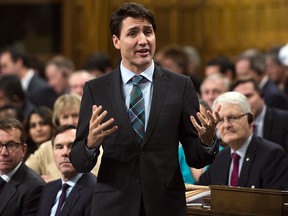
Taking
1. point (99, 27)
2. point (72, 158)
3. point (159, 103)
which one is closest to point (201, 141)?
point (159, 103)

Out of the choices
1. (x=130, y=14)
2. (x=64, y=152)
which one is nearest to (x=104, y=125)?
(x=130, y=14)

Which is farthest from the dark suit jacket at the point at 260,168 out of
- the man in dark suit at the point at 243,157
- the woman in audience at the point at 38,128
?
the woman in audience at the point at 38,128

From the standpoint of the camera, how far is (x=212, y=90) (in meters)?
8.37

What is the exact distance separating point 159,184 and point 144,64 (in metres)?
0.60


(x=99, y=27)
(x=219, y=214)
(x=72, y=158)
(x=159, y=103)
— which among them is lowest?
(x=219, y=214)

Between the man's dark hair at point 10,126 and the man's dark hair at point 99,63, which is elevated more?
the man's dark hair at point 99,63

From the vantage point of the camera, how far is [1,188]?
17.9 feet

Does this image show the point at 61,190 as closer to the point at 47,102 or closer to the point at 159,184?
the point at 159,184

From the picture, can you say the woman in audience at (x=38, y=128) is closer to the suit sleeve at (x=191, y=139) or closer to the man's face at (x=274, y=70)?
the suit sleeve at (x=191, y=139)

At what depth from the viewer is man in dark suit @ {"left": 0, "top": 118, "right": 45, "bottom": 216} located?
5320 millimetres

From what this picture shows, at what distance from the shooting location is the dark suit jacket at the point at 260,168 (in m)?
5.49

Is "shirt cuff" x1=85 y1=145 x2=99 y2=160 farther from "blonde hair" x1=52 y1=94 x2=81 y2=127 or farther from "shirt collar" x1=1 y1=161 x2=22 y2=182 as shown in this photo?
"blonde hair" x1=52 y1=94 x2=81 y2=127

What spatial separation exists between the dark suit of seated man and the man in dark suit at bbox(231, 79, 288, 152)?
8.58ft

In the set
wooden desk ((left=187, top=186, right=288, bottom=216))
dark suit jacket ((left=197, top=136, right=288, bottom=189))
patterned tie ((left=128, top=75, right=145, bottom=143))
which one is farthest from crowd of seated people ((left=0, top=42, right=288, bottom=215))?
patterned tie ((left=128, top=75, right=145, bottom=143))
